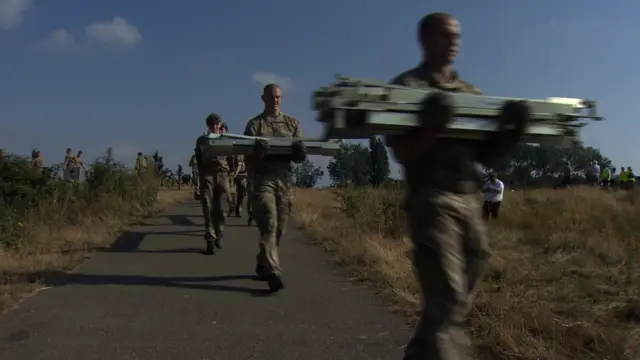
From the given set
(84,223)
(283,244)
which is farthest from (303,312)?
(84,223)

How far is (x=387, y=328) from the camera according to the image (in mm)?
4531

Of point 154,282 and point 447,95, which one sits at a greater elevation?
point 447,95

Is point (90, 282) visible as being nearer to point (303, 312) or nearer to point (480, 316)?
point (303, 312)

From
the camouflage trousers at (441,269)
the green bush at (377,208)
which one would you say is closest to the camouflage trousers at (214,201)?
the green bush at (377,208)

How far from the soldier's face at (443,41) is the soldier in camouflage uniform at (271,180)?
2.83m

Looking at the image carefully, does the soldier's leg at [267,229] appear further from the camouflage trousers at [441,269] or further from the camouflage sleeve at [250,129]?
the camouflage trousers at [441,269]

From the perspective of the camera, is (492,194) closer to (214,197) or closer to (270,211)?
(214,197)

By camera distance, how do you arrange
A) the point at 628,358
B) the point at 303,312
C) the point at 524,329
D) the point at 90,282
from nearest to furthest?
the point at 628,358 → the point at 524,329 → the point at 303,312 → the point at 90,282

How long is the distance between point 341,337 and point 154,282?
8.27 ft

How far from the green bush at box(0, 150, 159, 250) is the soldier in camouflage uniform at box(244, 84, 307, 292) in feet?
11.0

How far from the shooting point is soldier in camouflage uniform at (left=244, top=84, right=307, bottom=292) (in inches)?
222

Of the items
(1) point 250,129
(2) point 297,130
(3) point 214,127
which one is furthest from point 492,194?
(1) point 250,129

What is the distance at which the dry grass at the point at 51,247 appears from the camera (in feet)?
18.0

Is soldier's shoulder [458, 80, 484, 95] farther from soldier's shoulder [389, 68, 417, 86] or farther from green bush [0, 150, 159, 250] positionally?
green bush [0, 150, 159, 250]
